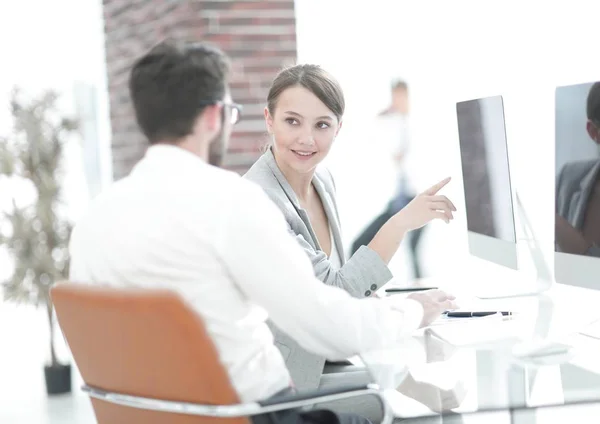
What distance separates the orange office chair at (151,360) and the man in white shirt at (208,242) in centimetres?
7

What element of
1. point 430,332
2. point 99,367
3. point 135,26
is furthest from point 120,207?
point 135,26

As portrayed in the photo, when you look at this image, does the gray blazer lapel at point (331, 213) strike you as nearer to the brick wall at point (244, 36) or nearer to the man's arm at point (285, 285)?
the man's arm at point (285, 285)

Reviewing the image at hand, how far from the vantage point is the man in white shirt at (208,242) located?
4.99ft

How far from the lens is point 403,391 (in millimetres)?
1835

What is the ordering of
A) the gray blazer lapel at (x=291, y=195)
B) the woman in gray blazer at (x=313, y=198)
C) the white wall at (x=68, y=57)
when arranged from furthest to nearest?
the white wall at (x=68, y=57)
the gray blazer lapel at (x=291, y=195)
the woman in gray blazer at (x=313, y=198)

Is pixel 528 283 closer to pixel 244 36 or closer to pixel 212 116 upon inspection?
pixel 212 116

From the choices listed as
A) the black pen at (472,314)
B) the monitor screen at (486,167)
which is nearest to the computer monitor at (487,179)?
the monitor screen at (486,167)

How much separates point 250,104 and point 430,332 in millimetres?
2902

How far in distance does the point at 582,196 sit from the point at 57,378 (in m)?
3.36

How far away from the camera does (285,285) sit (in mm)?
1555

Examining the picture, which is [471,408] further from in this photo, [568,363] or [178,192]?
[178,192]

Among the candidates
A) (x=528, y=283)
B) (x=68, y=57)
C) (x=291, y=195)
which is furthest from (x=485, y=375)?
(x=68, y=57)

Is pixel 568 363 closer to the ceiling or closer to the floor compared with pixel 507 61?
closer to the floor

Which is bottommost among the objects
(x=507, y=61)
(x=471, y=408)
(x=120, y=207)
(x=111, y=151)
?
(x=471, y=408)
